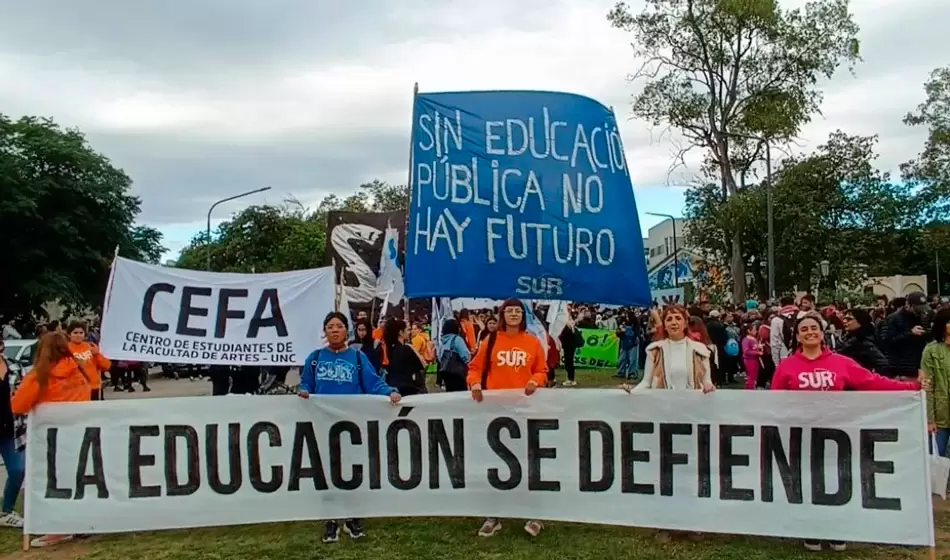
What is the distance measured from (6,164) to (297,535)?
98.1 ft

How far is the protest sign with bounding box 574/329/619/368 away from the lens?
21.7 meters

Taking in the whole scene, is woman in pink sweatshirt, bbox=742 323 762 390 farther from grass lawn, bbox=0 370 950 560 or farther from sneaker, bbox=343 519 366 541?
sneaker, bbox=343 519 366 541

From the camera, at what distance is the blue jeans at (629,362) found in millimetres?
18719

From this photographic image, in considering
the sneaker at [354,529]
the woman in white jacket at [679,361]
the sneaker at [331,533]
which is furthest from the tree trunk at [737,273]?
the sneaker at [331,533]

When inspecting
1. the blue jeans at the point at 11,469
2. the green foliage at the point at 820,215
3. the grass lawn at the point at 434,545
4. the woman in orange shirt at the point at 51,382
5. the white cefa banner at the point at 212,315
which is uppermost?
the green foliage at the point at 820,215

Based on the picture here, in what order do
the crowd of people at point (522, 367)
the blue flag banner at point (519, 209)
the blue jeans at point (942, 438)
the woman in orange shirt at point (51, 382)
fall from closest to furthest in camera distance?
1. the crowd of people at point (522, 367)
2. the woman in orange shirt at point (51, 382)
3. the blue flag banner at point (519, 209)
4. the blue jeans at point (942, 438)

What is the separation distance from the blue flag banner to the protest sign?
15.1 meters

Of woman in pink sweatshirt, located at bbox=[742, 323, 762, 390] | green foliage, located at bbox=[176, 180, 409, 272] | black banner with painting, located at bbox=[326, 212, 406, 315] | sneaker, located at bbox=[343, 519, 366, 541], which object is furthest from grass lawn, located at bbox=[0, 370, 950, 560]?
green foliage, located at bbox=[176, 180, 409, 272]

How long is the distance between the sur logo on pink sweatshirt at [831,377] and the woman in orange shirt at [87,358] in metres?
5.55

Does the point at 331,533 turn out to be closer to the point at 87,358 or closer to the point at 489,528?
the point at 489,528

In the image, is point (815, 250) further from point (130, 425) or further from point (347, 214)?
point (130, 425)

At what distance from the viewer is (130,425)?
6242 mm

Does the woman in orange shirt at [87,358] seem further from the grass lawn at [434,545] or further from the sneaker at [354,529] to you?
the sneaker at [354,529]

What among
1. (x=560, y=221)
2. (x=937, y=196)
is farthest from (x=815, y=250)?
(x=560, y=221)
